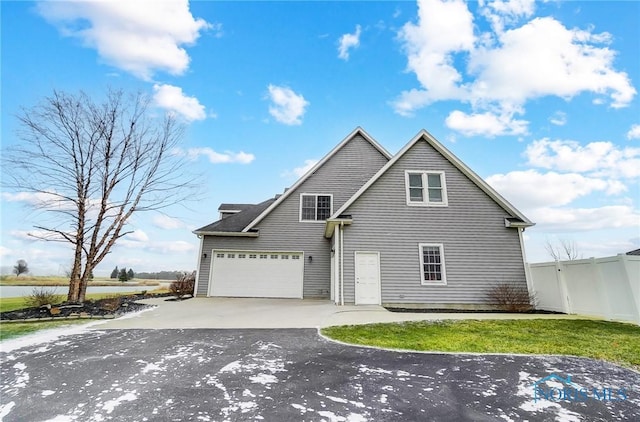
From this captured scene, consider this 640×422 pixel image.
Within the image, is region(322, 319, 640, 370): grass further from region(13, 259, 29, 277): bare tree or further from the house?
region(13, 259, 29, 277): bare tree

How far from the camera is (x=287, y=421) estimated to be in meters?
2.43

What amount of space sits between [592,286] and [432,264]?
4.47 meters

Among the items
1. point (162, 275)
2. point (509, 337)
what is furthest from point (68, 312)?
point (162, 275)

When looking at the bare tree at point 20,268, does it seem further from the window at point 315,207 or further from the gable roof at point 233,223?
the window at point 315,207

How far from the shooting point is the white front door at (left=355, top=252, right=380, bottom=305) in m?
10.2

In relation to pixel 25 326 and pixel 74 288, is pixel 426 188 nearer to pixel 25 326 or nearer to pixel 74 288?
pixel 25 326

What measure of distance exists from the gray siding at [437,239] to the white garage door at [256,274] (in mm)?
3737

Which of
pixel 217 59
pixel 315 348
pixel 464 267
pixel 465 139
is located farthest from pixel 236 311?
pixel 465 139

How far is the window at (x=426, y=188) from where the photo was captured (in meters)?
11.1

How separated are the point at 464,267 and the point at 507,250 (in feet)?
5.96

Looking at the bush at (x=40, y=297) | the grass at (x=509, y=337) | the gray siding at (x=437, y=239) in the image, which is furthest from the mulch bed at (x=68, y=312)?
the gray siding at (x=437, y=239)

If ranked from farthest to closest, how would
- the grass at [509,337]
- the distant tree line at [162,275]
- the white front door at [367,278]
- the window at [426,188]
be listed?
1. the distant tree line at [162,275]
2. the window at [426,188]
3. the white front door at [367,278]
4. the grass at [509,337]

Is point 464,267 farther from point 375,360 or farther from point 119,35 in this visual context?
point 119,35

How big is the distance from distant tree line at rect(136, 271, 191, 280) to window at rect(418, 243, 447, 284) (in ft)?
39.4
